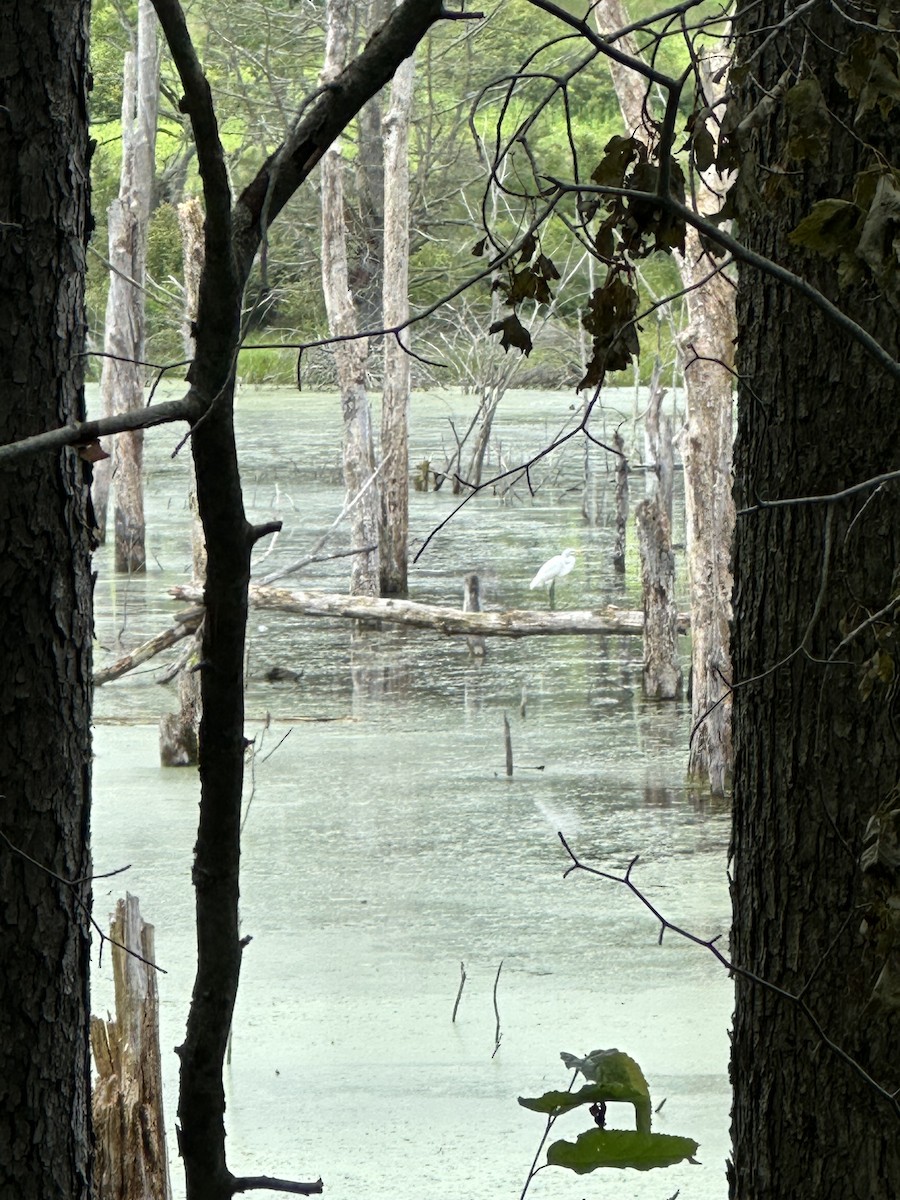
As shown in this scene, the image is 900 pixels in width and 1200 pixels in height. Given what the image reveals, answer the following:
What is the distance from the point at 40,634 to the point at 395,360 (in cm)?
1245

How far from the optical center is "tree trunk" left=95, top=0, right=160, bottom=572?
49.8ft

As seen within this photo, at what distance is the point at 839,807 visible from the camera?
225cm

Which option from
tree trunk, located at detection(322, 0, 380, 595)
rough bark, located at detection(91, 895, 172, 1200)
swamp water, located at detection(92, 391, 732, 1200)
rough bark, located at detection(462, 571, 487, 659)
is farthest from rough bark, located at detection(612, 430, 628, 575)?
rough bark, located at detection(91, 895, 172, 1200)

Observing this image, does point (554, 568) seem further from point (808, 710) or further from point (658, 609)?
point (808, 710)

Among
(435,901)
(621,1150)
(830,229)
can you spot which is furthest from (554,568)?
(830,229)

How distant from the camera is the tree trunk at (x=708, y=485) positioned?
25.2ft

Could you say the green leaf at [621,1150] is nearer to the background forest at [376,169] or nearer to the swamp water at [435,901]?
the swamp water at [435,901]

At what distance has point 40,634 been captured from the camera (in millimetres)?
2207

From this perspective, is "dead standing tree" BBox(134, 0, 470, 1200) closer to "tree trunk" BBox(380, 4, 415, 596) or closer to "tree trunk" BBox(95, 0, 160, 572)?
"tree trunk" BBox(380, 4, 415, 596)

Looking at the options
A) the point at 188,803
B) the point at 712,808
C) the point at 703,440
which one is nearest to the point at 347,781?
the point at 188,803

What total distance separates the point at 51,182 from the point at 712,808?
18.4 ft

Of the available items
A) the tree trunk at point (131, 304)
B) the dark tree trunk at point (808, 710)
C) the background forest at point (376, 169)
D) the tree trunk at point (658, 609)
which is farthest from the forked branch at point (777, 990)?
the background forest at point (376, 169)

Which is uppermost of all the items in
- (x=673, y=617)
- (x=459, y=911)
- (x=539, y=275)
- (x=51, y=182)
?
(x=51, y=182)

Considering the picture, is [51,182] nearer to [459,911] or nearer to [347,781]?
[459,911]
